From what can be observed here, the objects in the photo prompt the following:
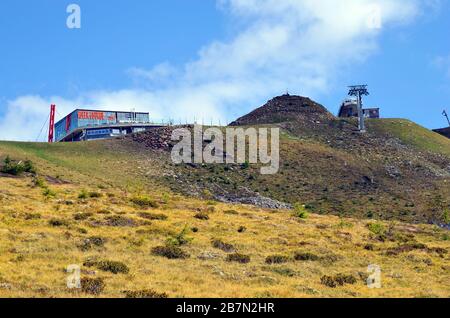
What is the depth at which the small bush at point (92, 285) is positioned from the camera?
20.5 meters

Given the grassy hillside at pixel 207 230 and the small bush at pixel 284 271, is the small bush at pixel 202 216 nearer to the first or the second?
the grassy hillside at pixel 207 230

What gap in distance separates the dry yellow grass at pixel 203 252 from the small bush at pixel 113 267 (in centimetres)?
49

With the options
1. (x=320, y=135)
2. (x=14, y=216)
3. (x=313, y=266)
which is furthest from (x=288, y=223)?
(x=320, y=135)

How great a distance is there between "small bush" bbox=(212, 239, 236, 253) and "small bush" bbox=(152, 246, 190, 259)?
3.38 m

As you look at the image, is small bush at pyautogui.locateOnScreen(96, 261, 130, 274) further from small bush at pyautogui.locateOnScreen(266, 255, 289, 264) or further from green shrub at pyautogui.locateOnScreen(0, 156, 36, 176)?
green shrub at pyautogui.locateOnScreen(0, 156, 36, 176)

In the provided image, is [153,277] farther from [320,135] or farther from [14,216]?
[320,135]

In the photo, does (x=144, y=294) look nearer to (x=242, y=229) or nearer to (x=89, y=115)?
(x=242, y=229)

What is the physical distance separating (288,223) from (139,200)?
14345 mm

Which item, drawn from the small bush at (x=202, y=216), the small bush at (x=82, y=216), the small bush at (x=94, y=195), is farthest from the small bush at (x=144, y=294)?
the small bush at (x=94, y=195)

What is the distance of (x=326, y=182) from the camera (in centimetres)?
8200

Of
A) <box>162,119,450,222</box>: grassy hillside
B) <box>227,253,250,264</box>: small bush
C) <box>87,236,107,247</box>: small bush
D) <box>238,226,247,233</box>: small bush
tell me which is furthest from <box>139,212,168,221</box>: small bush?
<box>162,119,450,222</box>: grassy hillside

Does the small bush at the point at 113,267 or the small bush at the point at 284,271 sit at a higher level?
the small bush at the point at 113,267

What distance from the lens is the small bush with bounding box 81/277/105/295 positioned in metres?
20.5

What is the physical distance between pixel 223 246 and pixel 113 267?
31.5 ft
